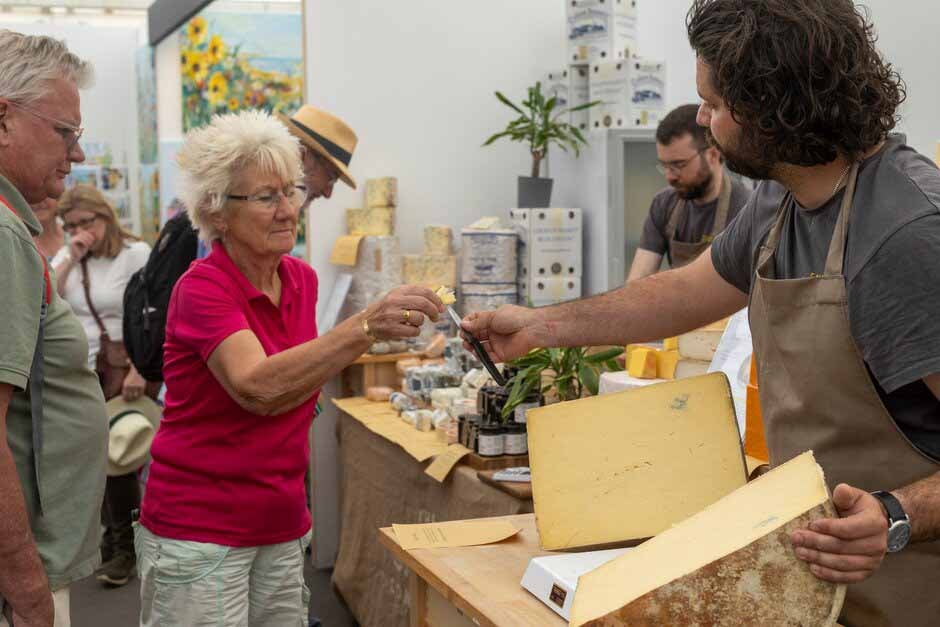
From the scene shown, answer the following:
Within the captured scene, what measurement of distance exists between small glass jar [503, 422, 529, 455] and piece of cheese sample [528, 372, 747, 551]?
4.45 ft

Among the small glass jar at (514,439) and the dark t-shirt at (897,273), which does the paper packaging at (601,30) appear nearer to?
the small glass jar at (514,439)

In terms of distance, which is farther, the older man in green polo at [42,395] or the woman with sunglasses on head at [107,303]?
the woman with sunglasses on head at [107,303]

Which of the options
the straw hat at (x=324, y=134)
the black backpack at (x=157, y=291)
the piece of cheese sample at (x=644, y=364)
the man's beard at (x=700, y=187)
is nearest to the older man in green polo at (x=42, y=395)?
the piece of cheese sample at (x=644, y=364)

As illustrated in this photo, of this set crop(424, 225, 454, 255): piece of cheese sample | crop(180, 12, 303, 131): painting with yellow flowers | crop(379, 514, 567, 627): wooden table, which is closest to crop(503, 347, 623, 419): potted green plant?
crop(379, 514, 567, 627): wooden table

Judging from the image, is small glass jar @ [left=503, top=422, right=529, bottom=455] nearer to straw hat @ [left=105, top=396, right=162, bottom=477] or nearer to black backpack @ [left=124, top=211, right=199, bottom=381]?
black backpack @ [left=124, top=211, right=199, bottom=381]

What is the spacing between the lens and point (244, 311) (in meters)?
2.37

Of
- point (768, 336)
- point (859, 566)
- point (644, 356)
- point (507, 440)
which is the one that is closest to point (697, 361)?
point (644, 356)

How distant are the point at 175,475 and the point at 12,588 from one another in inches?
27.8

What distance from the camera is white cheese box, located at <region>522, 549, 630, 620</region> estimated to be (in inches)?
56.8

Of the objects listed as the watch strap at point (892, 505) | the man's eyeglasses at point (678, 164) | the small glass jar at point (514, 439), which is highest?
the man's eyeglasses at point (678, 164)

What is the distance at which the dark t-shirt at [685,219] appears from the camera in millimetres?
4148

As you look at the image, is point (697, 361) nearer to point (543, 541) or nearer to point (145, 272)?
point (543, 541)

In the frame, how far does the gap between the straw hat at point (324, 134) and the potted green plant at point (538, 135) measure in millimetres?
959

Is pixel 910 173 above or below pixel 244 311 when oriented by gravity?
above
